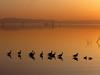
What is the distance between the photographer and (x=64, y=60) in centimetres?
134

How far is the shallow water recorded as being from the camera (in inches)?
51.8

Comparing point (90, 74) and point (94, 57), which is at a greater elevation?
point (94, 57)

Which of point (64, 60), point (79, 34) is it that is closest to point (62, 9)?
point (79, 34)

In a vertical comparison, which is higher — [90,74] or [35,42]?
[35,42]

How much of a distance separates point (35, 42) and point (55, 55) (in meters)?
0.14

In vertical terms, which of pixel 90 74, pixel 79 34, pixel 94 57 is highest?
pixel 79 34

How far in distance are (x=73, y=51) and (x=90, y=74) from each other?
170mm

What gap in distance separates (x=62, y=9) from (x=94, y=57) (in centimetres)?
35

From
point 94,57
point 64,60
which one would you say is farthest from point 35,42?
point 94,57

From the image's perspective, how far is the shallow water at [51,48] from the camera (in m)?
1.31

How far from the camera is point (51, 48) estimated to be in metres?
1.35

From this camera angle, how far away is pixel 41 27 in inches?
53.2

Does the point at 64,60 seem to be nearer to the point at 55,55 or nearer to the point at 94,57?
the point at 55,55

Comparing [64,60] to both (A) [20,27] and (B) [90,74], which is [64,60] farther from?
(A) [20,27]
